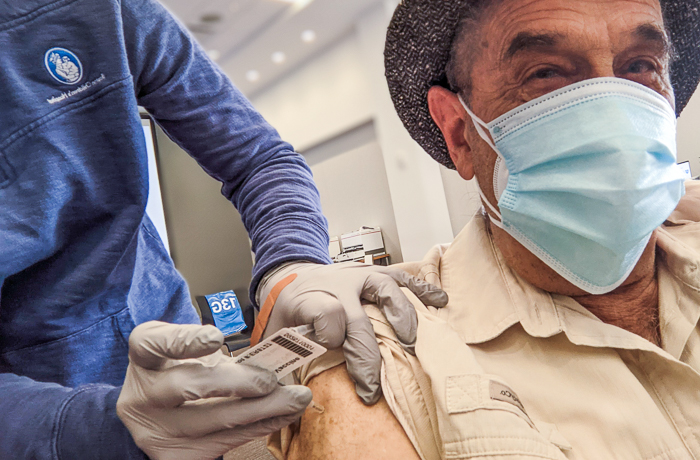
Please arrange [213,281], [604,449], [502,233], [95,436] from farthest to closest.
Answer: [213,281] → [502,233] → [604,449] → [95,436]

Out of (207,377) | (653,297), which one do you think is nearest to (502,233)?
(653,297)

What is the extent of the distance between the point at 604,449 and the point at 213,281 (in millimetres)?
5198

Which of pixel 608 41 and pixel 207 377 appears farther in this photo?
pixel 608 41

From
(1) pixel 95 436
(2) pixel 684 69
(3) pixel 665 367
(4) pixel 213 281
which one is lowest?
(4) pixel 213 281

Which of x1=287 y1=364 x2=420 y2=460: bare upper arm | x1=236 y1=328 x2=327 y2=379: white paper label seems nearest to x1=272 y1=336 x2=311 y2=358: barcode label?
x1=236 y1=328 x2=327 y2=379: white paper label

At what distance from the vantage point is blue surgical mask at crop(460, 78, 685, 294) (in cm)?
90

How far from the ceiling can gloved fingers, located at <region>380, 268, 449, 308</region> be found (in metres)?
6.10

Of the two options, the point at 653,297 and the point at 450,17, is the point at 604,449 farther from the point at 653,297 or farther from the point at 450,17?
the point at 450,17

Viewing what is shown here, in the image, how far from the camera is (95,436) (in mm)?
661

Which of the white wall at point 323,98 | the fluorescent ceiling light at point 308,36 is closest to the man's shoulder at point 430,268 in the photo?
the white wall at point 323,98

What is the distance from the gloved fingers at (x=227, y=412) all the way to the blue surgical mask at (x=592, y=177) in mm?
638

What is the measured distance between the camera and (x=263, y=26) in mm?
7051

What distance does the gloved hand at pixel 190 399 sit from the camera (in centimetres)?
68

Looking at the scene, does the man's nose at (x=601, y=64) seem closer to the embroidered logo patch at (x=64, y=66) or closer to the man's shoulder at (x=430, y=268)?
the man's shoulder at (x=430, y=268)
